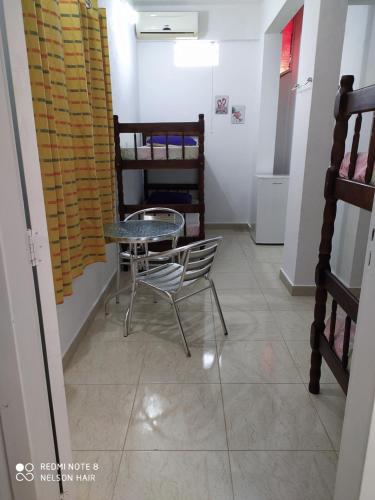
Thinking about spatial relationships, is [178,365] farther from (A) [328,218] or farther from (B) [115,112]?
(B) [115,112]

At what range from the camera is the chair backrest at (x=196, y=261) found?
1.94m

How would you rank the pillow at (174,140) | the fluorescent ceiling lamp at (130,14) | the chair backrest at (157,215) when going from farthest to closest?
the pillow at (174,140) < the fluorescent ceiling lamp at (130,14) < the chair backrest at (157,215)

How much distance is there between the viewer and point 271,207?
417 cm

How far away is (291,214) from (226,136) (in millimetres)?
2143

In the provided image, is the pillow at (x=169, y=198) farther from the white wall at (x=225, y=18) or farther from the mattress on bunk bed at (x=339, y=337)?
the mattress on bunk bed at (x=339, y=337)

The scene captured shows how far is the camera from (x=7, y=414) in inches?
36.3

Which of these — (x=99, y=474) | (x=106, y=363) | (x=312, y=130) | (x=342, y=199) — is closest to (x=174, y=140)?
(x=312, y=130)

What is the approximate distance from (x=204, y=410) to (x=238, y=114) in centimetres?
397

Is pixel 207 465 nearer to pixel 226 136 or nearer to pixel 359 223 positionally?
pixel 359 223

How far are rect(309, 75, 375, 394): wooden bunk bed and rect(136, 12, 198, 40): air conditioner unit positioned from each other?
3433 millimetres

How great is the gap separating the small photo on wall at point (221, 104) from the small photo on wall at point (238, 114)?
0.11 metres

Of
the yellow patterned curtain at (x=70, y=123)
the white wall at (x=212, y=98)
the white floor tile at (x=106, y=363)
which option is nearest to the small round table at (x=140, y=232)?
the yellow patterned curtain at (x=70, y=123)

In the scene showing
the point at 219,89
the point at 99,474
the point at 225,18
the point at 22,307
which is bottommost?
the point at 99,474

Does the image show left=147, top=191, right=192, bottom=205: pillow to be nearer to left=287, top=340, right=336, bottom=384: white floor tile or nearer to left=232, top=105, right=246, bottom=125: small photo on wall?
left=232, top=105, right=246, bottom=125: small photo on wall
